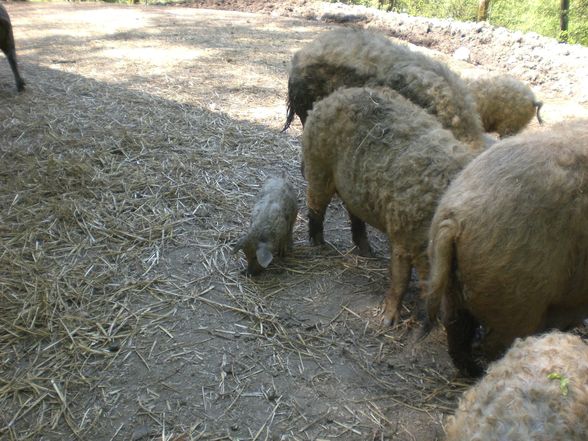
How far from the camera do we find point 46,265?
147 inches

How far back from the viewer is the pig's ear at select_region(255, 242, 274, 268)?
369cm

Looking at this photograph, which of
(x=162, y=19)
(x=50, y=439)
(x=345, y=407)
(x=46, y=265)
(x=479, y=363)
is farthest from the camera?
(x=162, y=19)

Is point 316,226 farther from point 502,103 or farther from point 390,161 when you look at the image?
point 502,103

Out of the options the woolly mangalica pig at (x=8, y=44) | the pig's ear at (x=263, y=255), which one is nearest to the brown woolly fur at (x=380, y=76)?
the pig's ear at (x=263, y=255)

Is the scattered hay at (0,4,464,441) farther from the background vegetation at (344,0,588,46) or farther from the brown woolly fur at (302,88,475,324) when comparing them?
the background vegetation at (344,0,588,46)

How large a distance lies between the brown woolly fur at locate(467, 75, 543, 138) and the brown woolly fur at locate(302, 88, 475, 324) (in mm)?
2066

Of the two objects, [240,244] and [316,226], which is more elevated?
[240,244]

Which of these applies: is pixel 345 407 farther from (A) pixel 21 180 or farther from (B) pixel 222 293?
(A) pixel 21 180

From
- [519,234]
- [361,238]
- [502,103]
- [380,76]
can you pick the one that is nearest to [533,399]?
[519,234]

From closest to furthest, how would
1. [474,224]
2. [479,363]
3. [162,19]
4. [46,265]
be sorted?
[474,224], [479,363], [46,265], [162,19]

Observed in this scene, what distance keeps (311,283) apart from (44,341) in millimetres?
1812

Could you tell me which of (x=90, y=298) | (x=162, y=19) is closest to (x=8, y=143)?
(x=90, y=298)

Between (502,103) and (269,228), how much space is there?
3.02 meters

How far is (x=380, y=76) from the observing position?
4.05 metres
